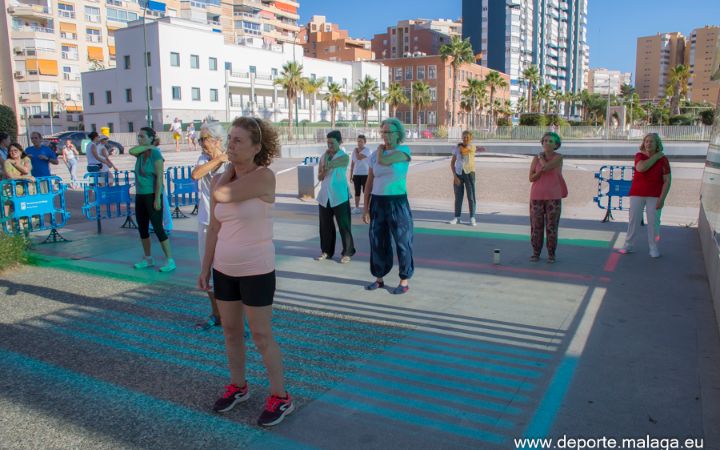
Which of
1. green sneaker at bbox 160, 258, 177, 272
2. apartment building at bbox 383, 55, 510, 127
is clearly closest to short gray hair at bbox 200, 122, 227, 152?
green sneaker at bbox 160, 258, 177, 272

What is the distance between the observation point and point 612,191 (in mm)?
11289

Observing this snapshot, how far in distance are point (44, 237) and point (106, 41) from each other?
72011 millimetres

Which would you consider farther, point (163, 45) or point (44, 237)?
point (163, 45)

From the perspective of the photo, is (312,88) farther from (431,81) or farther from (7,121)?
(7,121)

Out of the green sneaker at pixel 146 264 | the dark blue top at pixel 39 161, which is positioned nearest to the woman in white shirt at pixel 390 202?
the green sneaker at pixel 146 264

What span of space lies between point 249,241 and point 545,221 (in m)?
5.43

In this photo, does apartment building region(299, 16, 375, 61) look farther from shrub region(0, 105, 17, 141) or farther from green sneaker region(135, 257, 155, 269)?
green sneaker region(135, 257, 155, 269)

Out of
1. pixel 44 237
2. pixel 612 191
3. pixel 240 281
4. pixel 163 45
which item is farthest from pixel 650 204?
pixel 163 45

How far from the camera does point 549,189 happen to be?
759cm

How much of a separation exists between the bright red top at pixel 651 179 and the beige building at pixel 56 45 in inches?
2248

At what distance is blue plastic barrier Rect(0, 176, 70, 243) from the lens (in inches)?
358

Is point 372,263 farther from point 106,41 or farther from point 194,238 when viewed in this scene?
point 106,41

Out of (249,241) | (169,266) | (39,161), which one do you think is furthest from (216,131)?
(39,161)

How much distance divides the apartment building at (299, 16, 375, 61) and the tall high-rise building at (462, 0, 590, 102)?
34537 millimetres
